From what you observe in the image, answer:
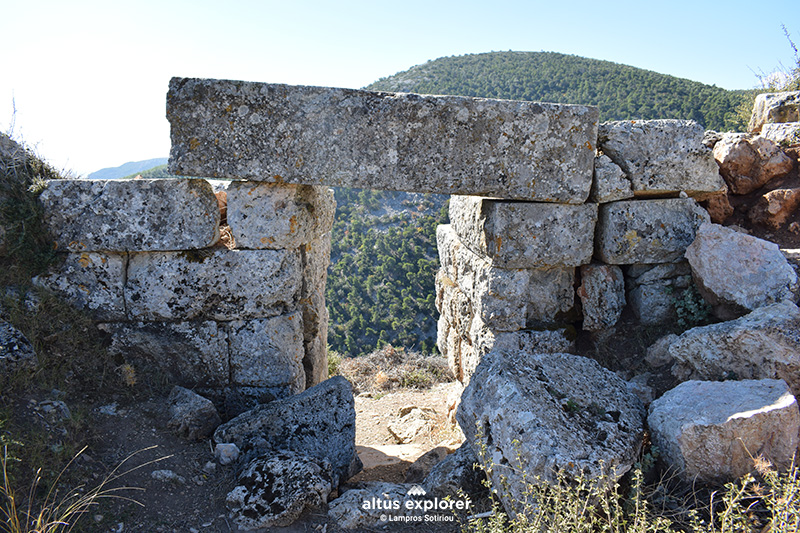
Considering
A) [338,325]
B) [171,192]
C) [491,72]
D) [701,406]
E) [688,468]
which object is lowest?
[338,325]

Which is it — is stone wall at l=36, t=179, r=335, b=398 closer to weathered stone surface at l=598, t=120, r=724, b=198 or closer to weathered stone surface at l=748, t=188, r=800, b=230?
weathered stone surface at l=598, t=120, r=724, b=198

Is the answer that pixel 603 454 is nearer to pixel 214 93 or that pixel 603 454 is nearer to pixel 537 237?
pixel 537 237

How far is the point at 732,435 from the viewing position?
7.97ft

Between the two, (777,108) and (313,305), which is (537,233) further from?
(777,108)

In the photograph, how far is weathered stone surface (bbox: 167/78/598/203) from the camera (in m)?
3.34

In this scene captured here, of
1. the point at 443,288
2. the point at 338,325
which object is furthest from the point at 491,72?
the point at 443,288

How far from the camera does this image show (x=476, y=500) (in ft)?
9.20

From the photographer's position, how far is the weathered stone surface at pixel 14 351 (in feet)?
10.1

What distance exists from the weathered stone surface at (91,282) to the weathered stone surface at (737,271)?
4.20 m

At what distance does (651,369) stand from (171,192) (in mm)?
3677

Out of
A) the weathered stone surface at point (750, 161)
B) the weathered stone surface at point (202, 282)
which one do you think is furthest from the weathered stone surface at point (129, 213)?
the weathered stone surface at point (750, 161)

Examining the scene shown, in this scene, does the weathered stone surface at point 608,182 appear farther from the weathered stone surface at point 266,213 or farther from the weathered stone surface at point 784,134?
the weathered stone surface at point 266,213

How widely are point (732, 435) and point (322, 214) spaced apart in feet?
10.3

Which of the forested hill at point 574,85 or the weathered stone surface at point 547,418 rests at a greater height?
the forested hill at point 574,85
